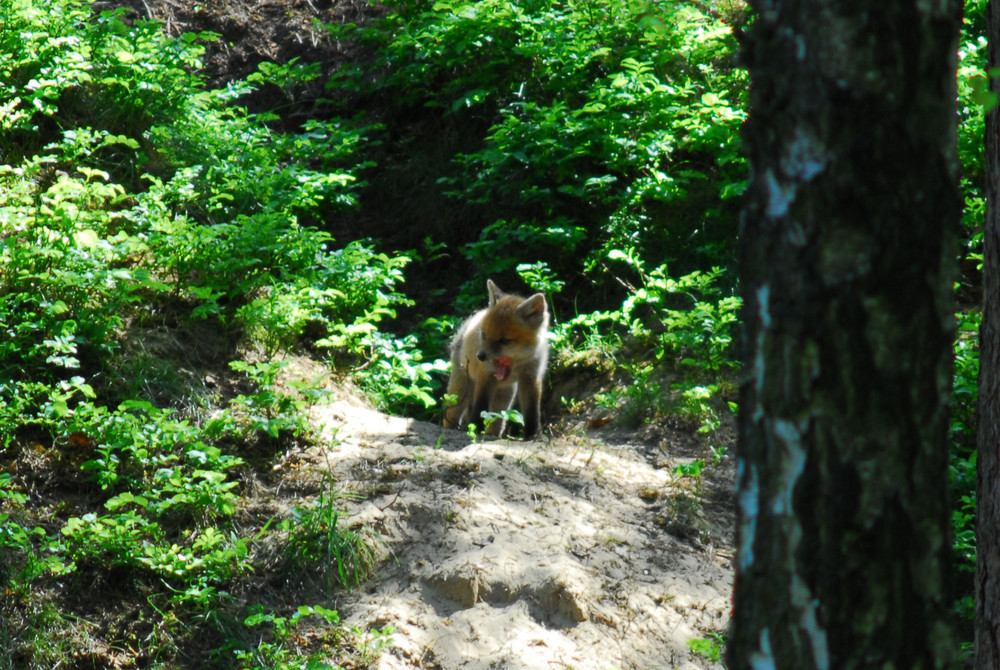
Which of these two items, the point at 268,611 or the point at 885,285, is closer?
the point at 885,285

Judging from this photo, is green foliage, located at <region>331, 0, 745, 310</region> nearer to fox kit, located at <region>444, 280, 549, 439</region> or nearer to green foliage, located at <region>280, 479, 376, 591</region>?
fox kit, located at <region>444, 280, 549, 439</region>

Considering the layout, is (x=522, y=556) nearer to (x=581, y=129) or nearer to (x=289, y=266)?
(x=289, y=266)

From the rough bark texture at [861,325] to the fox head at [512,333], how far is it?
16.9 ft

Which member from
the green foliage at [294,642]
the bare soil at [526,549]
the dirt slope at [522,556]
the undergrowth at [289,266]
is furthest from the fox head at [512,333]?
the green foliage at [294,642]

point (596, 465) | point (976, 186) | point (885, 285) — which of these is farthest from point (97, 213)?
point (976, 186)

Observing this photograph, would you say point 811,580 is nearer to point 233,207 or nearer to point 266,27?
point 233,207

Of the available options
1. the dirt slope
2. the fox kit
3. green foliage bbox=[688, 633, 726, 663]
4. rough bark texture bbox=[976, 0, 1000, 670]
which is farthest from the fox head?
rough bark texture bbox=[976, 0, 1000, 670]

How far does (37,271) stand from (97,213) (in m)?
0.82

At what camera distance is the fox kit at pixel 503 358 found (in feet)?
23.5

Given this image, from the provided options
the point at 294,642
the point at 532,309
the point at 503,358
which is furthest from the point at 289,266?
the point at 294,642

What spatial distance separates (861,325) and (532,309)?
532 cm

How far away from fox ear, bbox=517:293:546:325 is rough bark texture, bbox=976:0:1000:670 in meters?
3.76

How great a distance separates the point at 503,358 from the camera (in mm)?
7172

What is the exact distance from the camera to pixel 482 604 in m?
4.56
